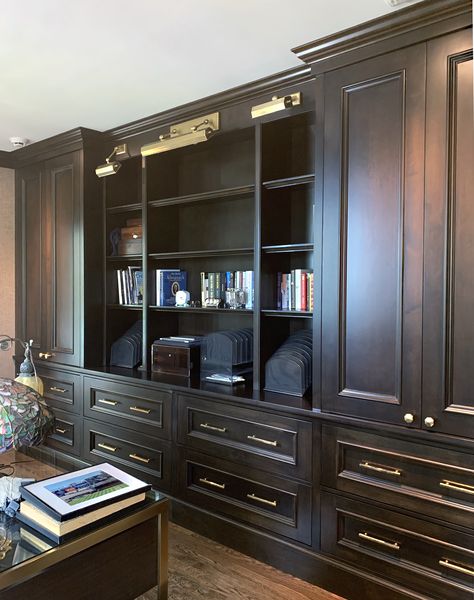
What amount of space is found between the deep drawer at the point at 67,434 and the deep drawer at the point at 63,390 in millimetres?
58

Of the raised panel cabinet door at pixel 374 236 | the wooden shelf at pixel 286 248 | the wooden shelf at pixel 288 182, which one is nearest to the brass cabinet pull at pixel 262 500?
the raised panel cabinet door at pixel 374 236

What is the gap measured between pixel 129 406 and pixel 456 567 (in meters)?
2.02

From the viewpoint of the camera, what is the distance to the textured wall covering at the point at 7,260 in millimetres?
4004

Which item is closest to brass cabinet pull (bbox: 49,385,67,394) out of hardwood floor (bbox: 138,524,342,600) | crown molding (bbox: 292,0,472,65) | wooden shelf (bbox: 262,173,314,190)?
hardwood floor (bbox: 138,524,342,600)

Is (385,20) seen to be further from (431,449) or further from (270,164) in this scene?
(431,449)

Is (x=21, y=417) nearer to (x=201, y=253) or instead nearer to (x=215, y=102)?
(x=201, y=253)

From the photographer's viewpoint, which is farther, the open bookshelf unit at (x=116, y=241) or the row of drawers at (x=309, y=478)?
the open bookshelf unit at (x=116, y=241)

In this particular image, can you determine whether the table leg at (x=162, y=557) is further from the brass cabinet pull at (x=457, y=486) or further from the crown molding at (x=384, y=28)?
the crown molding at (x=384, y=28)

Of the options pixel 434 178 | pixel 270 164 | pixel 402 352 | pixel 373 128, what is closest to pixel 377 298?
pixel 402 352

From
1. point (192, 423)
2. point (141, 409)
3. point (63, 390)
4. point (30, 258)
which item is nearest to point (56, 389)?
point (63, 390)

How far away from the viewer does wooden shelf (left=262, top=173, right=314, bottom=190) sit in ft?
7.98

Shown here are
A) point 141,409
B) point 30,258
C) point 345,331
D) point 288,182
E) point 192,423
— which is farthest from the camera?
point 30,258

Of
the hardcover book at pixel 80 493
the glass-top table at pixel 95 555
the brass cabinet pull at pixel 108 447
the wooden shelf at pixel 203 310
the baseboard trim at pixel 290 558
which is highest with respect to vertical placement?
the wooden shelf at pixel 203 310

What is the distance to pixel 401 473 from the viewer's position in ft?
6.46
